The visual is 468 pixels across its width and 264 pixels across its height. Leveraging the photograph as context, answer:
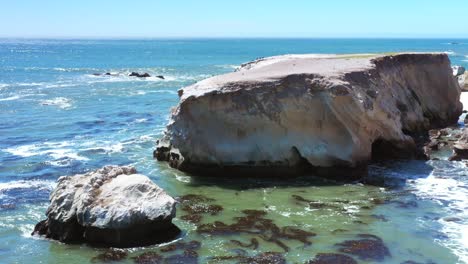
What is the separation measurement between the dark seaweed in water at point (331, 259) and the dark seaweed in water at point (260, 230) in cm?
97

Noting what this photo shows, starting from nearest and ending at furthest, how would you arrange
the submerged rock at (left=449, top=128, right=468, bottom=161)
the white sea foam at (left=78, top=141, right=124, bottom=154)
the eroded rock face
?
the submerged rock at (left=449, top=128, right=468, bottom=161) → the white sea foam at (left=78, top=141, right=124, bottom=154) → the eroded rock face

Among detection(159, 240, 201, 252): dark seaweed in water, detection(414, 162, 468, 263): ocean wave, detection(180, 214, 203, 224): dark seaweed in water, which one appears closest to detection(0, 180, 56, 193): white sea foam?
detection(180, 214, 203, 224): dark seaweed in water

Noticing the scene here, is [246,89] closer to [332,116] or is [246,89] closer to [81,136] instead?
[332,116]

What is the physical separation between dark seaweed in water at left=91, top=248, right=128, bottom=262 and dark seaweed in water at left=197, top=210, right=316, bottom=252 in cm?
256

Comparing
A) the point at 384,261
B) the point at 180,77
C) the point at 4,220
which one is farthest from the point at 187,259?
the point at 180,77

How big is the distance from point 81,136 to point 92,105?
1383cm

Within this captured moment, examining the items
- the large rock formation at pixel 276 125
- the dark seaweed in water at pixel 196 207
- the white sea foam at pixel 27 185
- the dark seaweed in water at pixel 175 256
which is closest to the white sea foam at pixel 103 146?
the large rock formation at pixel 276 125

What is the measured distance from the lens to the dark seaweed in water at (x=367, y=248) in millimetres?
15148

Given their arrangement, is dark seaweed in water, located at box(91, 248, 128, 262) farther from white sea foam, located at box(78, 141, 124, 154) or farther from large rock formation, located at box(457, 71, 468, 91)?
large rock formation, located at box(457, 71, 468, 91)

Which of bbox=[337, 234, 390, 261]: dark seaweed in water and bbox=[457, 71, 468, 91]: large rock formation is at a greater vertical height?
bbox=[457, 71, 468, 91]: large rock formation

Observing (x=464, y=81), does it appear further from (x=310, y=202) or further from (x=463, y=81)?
(x=310, y=202)

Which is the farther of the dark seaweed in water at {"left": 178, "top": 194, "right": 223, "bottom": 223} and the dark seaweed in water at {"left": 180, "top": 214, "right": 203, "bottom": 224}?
the dark seaweed in water at {"left": 178, "top": 194, "right": 223, "bottom": 223}

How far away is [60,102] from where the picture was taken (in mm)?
47469

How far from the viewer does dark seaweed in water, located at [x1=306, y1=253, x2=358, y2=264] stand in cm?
1473
